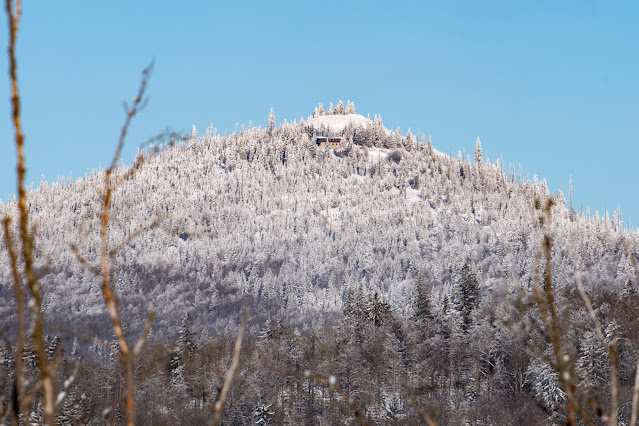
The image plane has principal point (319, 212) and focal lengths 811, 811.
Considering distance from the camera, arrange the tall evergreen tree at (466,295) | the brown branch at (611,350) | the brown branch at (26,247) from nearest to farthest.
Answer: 1. the brown branch at (26,247)
2. the brown branch at (611,350)
3. the tall evergreen tree at (466,295)

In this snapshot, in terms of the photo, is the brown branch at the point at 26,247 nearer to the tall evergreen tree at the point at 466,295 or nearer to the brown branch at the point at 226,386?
the brown branch at the point at 226,386

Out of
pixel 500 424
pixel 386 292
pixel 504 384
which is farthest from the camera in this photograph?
pixel 386 292

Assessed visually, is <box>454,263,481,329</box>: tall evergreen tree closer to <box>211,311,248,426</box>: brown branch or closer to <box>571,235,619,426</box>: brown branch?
<box>571,235,619,426</box>: brown branch

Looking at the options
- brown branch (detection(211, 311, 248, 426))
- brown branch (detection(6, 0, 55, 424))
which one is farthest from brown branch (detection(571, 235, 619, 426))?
brown branch (detection(6, 0, 55, 424))

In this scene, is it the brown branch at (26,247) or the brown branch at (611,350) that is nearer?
the brown branch at (26,247)

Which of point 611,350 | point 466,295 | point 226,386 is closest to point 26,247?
point 226,386

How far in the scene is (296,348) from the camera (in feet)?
248

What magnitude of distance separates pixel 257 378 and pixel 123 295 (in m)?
138

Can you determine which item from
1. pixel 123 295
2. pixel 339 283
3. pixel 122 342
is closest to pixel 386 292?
pixel 339 283

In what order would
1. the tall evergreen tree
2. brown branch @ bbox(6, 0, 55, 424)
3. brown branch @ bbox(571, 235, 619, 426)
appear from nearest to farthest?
Answer: brown branch @ bbox(6, 0, 55, 424) → brown branch @ bbox(571, 235, 619, 426) → the tall evergreen tree

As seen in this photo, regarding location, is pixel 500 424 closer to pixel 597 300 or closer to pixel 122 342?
pixel 597 300

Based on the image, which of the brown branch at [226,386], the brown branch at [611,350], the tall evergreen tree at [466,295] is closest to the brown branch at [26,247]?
the brown branch at [226,386]

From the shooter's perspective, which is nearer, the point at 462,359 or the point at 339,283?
the point at 462,359

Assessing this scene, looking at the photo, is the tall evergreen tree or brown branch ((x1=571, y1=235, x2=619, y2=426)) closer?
brown branch ((x1=571, y1=235, x2=619, y2=426))
